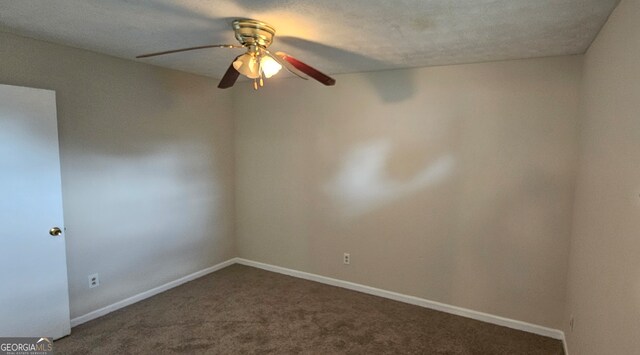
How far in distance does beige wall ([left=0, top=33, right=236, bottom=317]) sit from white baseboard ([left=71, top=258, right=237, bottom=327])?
0.05m

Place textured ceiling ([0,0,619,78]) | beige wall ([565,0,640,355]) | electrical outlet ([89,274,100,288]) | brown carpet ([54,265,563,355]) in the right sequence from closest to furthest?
beige wall ([565,0,640,355])
textured ceiling ([0,0,619,78])
brown carpet ([54,265,563,355])
electrical outlet ([89,274,100,288])

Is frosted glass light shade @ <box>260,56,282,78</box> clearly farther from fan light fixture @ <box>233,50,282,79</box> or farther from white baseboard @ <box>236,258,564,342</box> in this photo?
white baseboard @ <box>236,258,564,342</box>

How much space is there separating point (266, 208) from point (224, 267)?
→ 3.13 ft

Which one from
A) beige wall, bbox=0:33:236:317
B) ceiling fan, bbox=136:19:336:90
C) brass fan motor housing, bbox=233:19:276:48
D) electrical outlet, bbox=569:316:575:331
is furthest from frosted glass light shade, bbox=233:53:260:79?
electrical outlet, bbox=569:316:575:331

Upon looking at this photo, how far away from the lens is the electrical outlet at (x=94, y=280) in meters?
2.89

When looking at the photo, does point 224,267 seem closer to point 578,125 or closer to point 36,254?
point 36,254

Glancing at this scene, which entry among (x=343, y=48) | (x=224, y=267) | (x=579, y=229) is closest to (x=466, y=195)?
(x=579, y=229)

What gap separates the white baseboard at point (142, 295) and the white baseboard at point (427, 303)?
19.8 inches

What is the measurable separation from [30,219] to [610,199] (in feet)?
11.9

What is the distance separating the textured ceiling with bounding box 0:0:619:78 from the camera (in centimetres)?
175

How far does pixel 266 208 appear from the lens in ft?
13.5

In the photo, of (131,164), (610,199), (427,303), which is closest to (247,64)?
(131,164)

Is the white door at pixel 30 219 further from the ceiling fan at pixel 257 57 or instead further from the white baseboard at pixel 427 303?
the white baseboard at pixel 427 303

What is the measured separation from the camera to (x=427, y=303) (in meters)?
3.20
